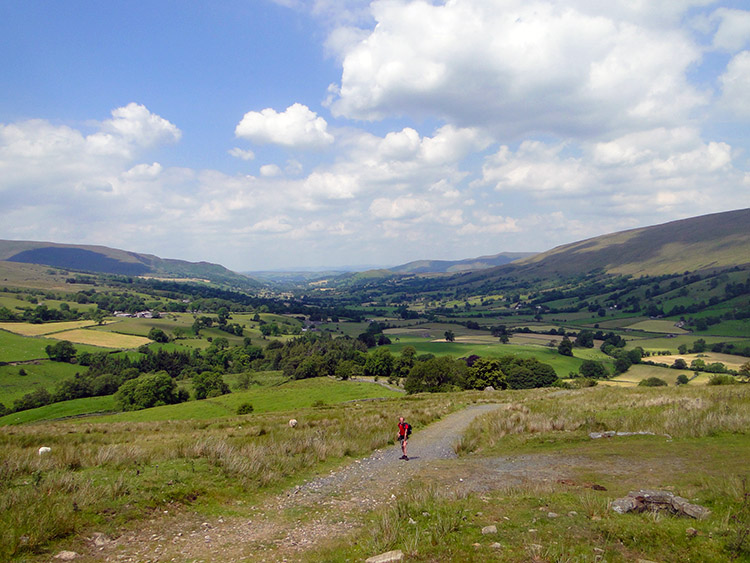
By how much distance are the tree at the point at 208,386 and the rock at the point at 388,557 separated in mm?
87559

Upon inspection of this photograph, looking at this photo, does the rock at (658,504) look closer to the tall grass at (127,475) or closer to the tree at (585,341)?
the tall grass at (127,475)

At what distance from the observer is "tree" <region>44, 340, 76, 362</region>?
110 m

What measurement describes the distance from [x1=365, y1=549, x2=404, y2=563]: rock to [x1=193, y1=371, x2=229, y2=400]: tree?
287 feet

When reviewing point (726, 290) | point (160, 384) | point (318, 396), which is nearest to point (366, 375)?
point (318, 396)

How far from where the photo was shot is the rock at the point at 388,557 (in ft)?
22.2

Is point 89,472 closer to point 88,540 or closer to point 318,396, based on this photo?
point 88,540

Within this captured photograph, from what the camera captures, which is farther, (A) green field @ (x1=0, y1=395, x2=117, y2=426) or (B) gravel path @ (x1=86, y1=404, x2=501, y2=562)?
(A) green field @ (x1=0, y1=395, x2=117, y2=426)

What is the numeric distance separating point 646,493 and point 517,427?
414 inches

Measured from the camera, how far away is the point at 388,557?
22.5ft

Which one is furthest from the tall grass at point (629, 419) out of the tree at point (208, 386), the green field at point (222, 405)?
the tree at point (208, 386)

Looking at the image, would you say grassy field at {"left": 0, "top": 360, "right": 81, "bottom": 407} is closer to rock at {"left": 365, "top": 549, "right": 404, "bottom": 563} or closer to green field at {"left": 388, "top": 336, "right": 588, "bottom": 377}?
green field at {"left": 388, "top": 336, "right": 588, "bottom": 377}

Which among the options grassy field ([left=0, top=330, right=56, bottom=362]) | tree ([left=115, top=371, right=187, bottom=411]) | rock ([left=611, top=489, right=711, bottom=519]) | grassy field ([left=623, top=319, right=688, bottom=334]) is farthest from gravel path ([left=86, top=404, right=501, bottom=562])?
grassy field ([left=623, top=319, right=688, bottom=334])

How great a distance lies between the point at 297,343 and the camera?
440 feet

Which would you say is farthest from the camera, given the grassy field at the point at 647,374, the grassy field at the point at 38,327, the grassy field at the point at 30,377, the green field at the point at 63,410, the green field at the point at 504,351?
the grassy field at the point at 38,327
